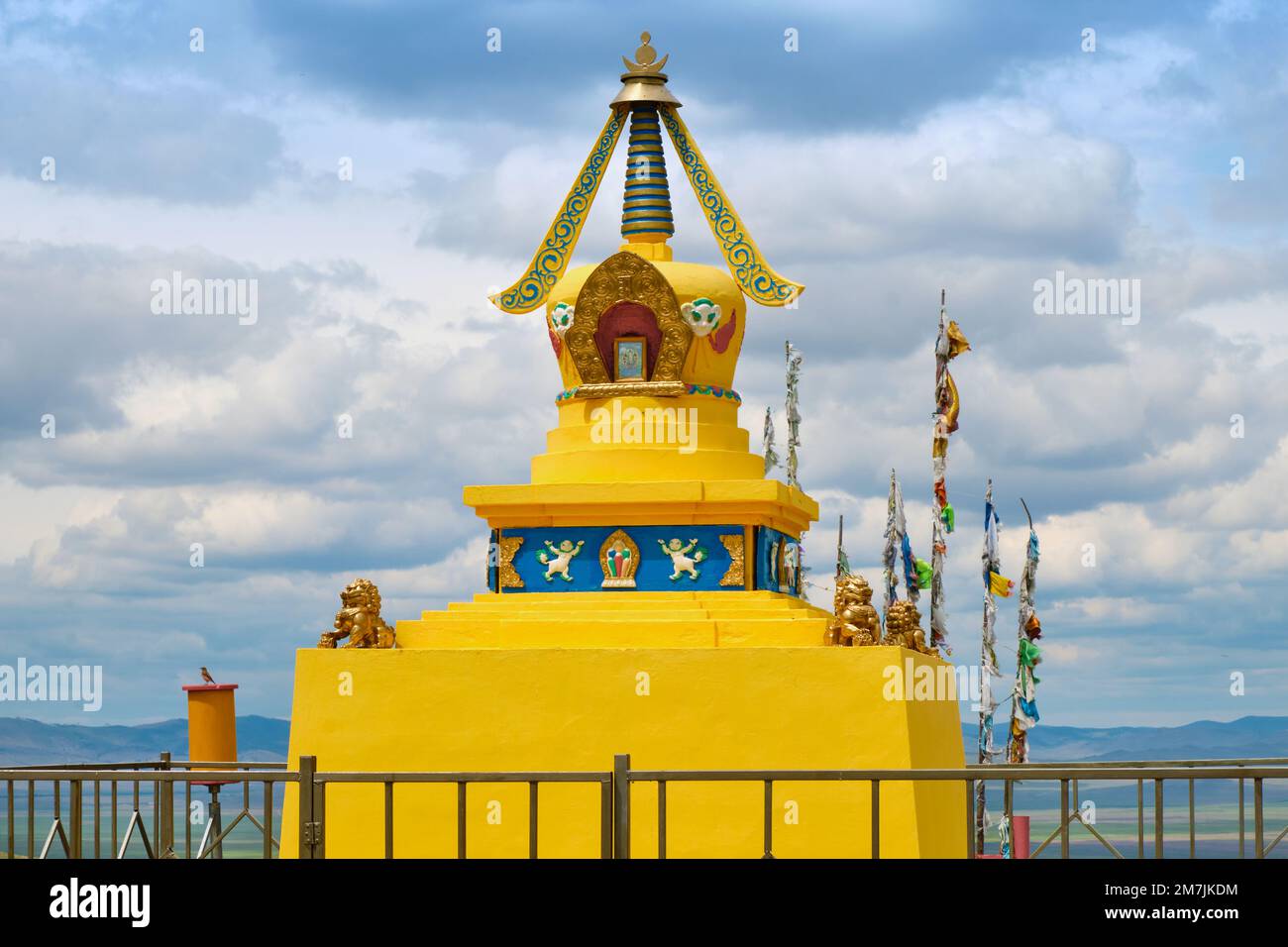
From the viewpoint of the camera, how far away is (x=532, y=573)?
770 inches

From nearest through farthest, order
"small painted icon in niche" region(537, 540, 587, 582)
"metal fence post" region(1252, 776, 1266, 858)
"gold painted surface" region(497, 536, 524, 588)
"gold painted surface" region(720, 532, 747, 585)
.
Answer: "metal fence post" region(1252, 776, 1266, 858) < "gold painted surface" region(720, 532, 747, 585) < "small painted icon in niche" region(537, 540, 587, 582) < "gold painted surface" region(497, 536, 524, 588)

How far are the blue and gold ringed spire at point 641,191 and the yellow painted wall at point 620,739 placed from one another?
5116 mm

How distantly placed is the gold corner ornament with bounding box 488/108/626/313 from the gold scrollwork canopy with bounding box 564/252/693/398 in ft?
2.61

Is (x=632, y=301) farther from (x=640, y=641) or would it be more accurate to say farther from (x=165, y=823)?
(x=165, y=823)

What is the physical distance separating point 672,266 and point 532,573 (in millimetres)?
4031

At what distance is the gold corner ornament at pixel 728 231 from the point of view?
20438 millimetres

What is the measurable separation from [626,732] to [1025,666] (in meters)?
22.1

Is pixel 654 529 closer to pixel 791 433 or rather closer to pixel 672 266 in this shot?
pixel 672 266

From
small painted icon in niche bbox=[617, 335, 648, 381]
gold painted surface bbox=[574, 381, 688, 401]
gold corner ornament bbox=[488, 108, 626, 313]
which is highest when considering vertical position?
gold corner ornament bbox=[488, 108, 626, 313]

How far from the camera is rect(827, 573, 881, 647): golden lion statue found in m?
17.7

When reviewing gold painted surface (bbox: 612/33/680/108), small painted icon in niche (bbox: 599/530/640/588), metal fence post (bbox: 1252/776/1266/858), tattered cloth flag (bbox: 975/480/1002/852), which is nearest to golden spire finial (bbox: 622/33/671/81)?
gold painted surface (bbox: 612/33/680/108)

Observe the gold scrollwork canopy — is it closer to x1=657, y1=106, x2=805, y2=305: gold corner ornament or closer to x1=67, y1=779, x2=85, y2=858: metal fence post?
x1=657, y1=106, x2=805, y2=305: gold corner ornament
